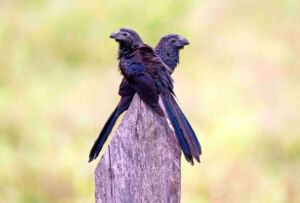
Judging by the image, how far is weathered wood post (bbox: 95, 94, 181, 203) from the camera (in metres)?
2.21

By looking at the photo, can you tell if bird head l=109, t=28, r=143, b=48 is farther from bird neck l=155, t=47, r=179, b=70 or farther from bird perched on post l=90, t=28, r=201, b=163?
bird neck l=155, t=47, r=179, b=70

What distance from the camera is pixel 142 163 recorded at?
7.25ft

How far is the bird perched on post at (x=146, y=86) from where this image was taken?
2.40 meters

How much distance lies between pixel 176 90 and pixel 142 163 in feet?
12.4

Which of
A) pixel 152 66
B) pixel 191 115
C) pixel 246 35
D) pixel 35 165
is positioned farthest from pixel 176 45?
pixel 246 35

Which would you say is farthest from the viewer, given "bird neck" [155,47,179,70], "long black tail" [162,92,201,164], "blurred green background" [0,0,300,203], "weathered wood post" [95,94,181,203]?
"blurred green background" [0,0,300,203]

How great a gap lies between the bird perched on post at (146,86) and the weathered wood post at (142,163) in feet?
0.34

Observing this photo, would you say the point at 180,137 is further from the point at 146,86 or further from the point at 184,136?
the point at 146,86

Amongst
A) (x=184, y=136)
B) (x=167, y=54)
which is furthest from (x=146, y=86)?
(x=167, y=54)

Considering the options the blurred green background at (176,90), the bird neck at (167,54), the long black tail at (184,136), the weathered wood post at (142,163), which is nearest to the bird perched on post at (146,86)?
the long black tail at (184,136)

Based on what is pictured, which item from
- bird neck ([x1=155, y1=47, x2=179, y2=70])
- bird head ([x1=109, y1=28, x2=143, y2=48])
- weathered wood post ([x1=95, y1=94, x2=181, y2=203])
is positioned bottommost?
weathered wood post ([x1=95, y1=94, x2=181, y2=203])

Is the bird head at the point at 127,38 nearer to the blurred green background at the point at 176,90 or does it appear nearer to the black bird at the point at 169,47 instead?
the black bird at the point at 169,47

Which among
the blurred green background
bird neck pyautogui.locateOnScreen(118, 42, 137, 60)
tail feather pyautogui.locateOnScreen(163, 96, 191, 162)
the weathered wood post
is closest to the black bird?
bird neck pyautogui.locateOnScreen(118, 42, 137, 60)

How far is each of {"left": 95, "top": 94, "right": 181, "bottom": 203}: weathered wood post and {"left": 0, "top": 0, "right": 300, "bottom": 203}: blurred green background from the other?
2.85m
